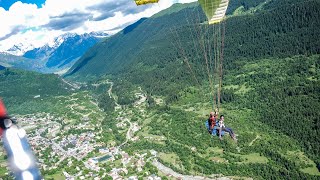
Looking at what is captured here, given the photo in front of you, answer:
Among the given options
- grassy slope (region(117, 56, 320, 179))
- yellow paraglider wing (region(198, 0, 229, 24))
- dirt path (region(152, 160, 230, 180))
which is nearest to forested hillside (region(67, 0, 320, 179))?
grassy slope (region(117, 56, 320, 179))

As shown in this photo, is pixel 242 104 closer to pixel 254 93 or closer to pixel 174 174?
pixel 254 93

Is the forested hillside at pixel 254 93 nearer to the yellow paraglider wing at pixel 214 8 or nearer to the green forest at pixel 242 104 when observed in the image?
the green forest at pixel 242 104

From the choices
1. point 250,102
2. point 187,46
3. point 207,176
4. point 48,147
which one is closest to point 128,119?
point 48,147

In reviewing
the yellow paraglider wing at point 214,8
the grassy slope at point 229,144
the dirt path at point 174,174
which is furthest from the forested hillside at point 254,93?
the yellow paraglider wing at point 214,8

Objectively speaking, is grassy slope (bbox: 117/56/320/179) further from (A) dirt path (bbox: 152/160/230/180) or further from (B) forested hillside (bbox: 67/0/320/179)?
(A) dirt path (bbox: 152/160/230/180)

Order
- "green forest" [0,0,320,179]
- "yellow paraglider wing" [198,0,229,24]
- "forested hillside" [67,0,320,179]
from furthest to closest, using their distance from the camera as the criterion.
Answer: "forested hillside" [67,0,320,179]
"green forest" [0,0,320,179]
"yellow paraglider wing" [198,0,229,24]

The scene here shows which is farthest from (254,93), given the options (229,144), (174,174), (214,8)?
(214,8)

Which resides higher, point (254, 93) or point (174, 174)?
point (254, 93)
